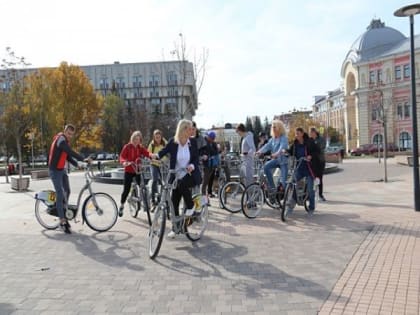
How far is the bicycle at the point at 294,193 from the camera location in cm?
836

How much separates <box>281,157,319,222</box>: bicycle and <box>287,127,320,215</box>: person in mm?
81

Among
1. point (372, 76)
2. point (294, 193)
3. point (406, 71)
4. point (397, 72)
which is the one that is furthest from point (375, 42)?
point (294, 193)

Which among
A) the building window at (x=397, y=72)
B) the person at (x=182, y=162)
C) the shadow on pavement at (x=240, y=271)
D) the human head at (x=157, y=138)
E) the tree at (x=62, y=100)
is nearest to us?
the shadow on pavement at (x=240, y=271)

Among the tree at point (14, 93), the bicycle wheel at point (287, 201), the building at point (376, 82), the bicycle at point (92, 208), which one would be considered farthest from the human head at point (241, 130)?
the building at point (376, 82)

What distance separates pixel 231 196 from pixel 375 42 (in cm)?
8225

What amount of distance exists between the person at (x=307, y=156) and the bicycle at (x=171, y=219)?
2.69 m

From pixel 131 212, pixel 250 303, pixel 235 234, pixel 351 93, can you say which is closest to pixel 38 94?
pixel 131 212

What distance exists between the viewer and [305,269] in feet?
17.2

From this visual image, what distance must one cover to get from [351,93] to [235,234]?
83662 millimetres

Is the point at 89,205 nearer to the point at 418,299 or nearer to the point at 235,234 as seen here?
the point at 235,234

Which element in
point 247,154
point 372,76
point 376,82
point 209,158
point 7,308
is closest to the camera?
point 7,308

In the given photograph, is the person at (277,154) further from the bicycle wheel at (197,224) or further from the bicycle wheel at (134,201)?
the bicycle wheel at (134,201)

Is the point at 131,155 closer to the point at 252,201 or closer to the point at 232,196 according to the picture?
the point at 232,196

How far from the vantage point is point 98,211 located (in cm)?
795
